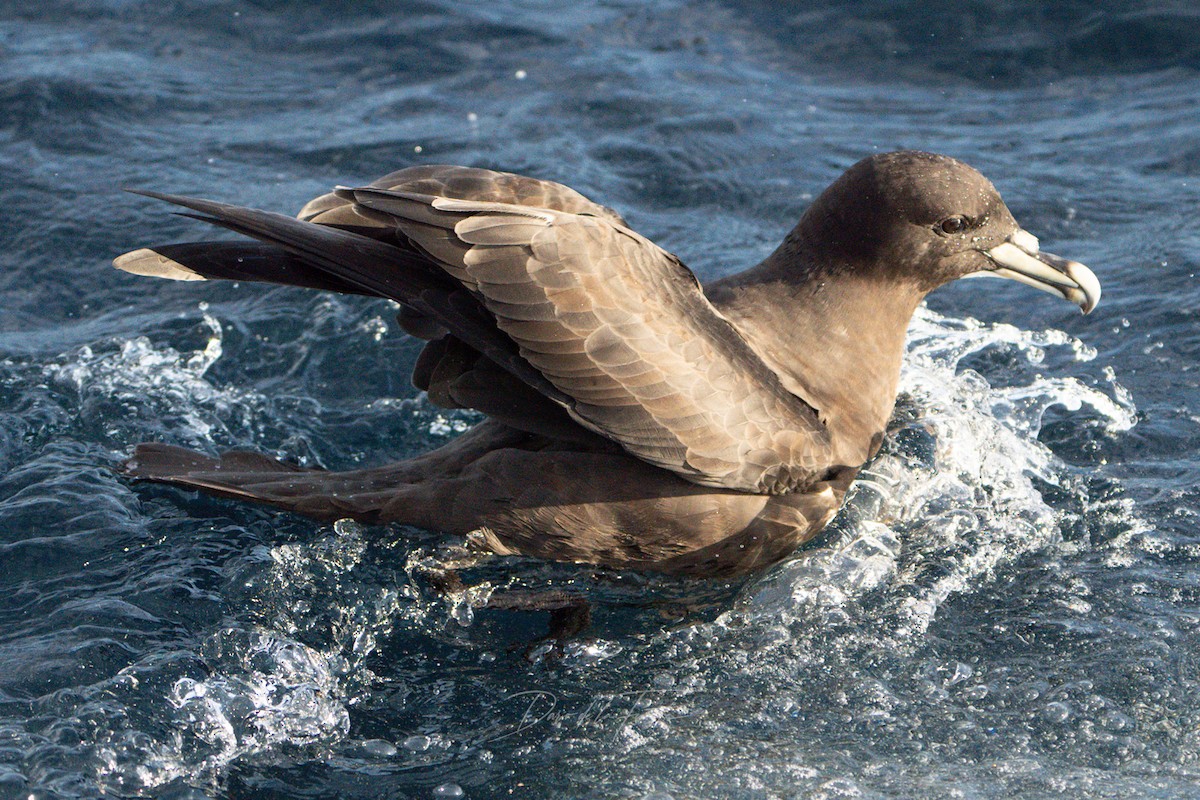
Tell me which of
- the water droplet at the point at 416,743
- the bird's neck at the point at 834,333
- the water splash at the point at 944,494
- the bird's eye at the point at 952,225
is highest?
the bird's eye at the point at 952,225

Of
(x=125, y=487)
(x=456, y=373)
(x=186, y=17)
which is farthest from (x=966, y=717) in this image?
(x=186, y=17)

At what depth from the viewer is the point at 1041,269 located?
4742 millimetres

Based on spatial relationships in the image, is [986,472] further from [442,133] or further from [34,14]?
[34,14]

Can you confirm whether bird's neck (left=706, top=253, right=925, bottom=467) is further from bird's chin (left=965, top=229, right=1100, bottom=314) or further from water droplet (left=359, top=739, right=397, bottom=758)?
water droplet (left=359, top=739, right=397, bottom=758)

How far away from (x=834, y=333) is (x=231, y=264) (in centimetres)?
→ 201

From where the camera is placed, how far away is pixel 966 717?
12.6 ft

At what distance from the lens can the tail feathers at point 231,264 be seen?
13.5ft

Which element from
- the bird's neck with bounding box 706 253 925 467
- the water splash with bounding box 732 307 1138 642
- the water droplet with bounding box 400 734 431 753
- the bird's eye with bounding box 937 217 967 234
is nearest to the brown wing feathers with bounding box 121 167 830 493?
the bird's neck with bounding box 706 253 925 467

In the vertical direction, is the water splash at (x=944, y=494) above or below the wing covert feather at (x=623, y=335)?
below

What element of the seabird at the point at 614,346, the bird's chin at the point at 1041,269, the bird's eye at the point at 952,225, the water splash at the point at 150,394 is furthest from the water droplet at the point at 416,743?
the bird's chin at the point at 1041,269

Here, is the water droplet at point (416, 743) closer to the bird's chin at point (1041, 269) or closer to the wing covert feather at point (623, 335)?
the wing covert feather at point (623, 335)

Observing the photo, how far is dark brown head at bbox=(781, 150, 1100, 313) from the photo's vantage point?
179 inches

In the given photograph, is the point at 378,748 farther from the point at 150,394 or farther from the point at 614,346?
the point at 150,394

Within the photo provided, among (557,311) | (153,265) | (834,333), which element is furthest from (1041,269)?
(153,265)
